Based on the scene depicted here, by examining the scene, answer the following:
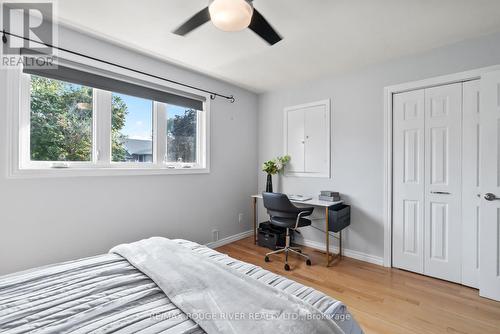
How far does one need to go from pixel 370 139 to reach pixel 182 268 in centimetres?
262

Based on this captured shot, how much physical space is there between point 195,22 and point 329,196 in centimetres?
242

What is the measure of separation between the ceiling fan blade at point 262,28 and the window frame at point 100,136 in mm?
1523

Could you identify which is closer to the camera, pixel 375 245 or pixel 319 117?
pixel 375 245

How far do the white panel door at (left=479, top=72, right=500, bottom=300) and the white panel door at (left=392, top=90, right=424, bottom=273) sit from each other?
1.67 feet

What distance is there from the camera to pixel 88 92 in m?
2.29

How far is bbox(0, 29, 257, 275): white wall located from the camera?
187cm

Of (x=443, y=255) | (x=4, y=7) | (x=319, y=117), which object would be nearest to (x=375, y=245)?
(x=443, y=255)

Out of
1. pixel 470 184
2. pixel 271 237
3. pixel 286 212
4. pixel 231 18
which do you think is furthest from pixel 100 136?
pixel 470 184

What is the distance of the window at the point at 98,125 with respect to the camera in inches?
78.9

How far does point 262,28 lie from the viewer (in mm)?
1622

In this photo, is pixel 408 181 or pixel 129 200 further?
pixel 408 181

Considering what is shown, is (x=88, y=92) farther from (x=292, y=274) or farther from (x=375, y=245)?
(x=375, y=245)

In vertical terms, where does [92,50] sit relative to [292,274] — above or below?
above

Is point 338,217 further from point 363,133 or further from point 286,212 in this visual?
point 363,133
